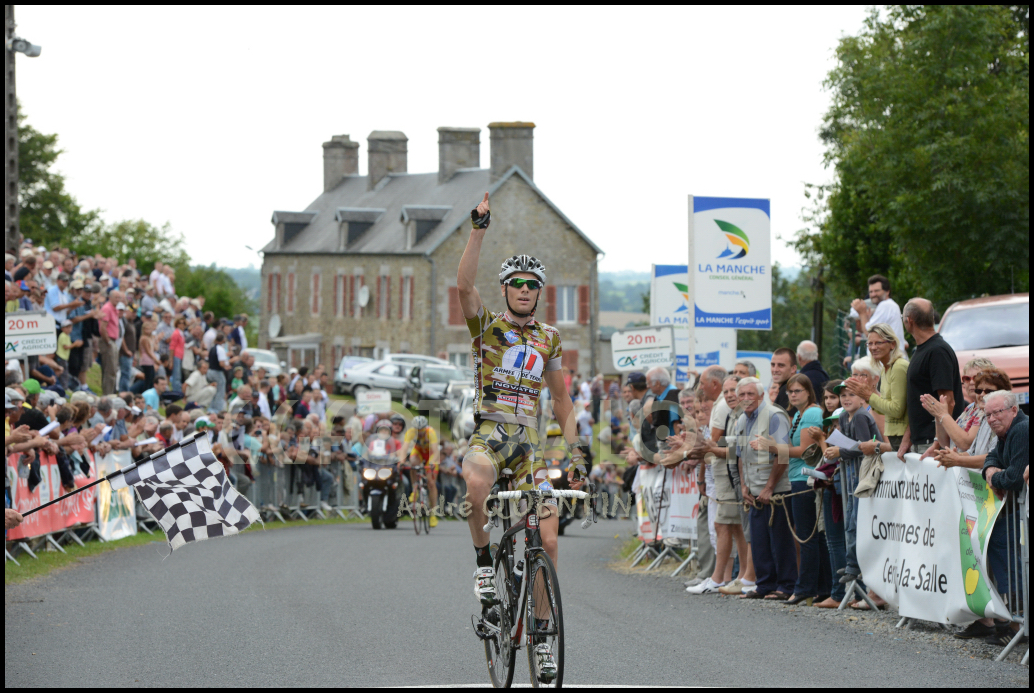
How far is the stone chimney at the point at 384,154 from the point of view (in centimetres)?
8369

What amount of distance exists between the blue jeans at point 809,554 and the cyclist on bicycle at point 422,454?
11.5 m

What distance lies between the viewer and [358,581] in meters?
14.3

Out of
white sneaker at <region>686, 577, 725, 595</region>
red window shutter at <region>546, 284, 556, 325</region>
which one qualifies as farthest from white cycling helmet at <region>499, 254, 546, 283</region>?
red window shutter at <region>546, 284, 556, 325</region>

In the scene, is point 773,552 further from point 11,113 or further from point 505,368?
point 11,113

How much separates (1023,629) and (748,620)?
2663 millimetres

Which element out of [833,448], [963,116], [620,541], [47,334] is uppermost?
[963,116]

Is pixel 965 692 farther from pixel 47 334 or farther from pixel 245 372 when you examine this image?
pixel 245 372

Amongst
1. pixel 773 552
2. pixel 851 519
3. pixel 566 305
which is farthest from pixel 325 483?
pixel 566 305

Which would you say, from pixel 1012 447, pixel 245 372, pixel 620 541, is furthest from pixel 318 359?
pixel 1012 447

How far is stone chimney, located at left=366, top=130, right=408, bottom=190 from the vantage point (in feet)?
275

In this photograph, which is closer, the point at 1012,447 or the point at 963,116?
the point at 1012,447

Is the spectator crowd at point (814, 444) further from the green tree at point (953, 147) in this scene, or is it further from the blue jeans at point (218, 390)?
the green tree at point (953, 147)

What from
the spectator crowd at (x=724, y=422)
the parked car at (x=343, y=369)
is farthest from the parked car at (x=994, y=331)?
the parked car at (x=343, y=369)

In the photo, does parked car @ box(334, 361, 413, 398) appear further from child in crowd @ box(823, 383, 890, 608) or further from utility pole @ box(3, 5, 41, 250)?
child in crowd @ box(823, 383, 890, 608)
